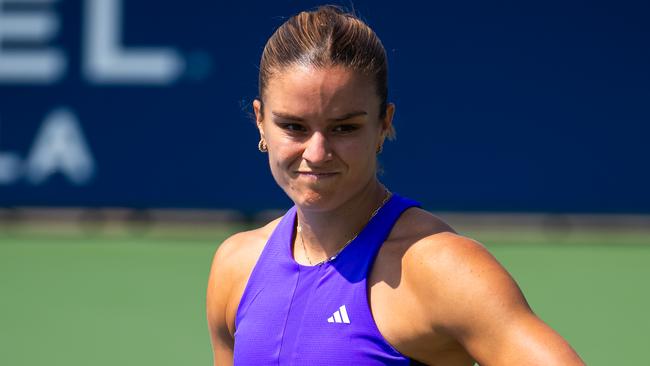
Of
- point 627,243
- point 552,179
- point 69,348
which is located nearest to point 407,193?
point 552,179

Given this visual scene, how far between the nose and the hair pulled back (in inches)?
6.0

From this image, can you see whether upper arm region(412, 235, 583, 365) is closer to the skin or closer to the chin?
the skin

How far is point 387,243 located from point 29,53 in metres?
8.61

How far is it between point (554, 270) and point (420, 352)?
22.2 ft

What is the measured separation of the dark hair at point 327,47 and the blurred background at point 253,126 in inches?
265

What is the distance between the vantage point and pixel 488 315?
234cm

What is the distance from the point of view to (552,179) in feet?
33.8

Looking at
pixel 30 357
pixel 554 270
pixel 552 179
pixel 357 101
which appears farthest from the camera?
pixel 552 179

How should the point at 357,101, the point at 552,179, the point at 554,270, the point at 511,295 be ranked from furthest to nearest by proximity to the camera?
the point at 552,179 → the point at 554,270 → the point at 357,101 → the point at 511,295

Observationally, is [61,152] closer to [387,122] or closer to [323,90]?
[387,122]

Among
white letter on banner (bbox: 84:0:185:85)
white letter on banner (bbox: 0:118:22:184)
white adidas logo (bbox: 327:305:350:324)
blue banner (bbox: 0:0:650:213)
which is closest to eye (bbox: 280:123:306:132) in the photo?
white adidas logo (bbox: 327:305:350:324)

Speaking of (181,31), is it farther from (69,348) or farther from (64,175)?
(69,348)

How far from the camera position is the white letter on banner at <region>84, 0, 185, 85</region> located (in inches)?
419

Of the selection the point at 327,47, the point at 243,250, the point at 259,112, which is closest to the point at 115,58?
the point at 243,250
